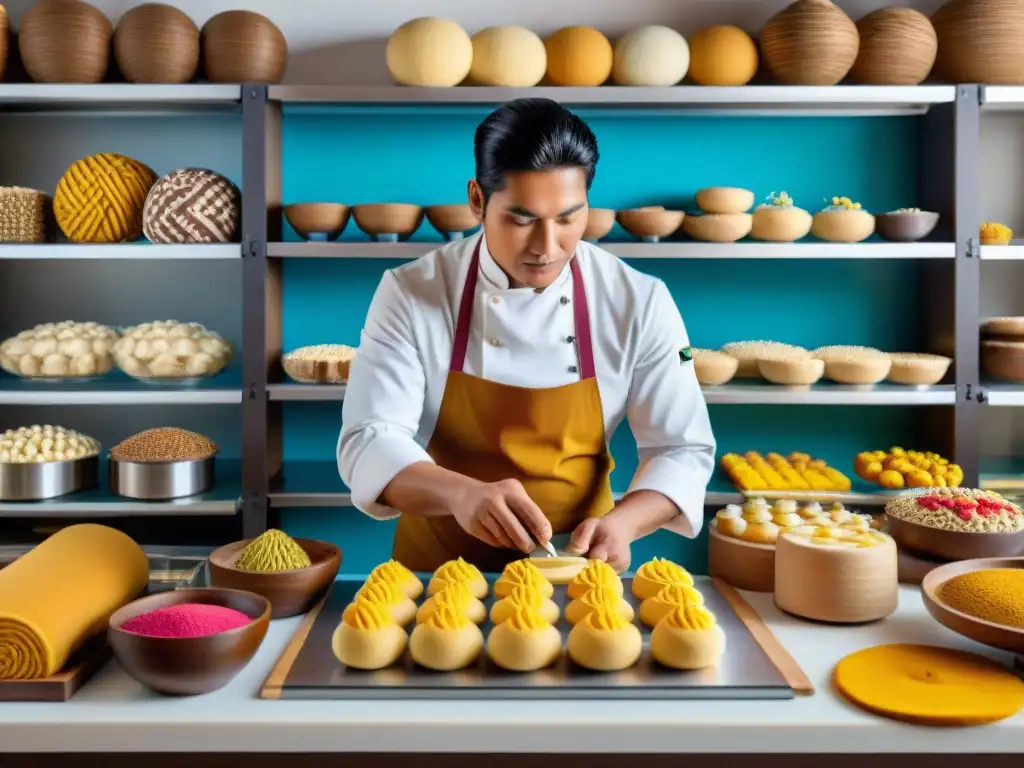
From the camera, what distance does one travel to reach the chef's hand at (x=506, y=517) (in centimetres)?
152

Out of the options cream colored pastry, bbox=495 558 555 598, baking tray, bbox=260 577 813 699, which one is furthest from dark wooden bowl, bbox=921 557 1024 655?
cream colored pastry, bbox=495 558 555 598

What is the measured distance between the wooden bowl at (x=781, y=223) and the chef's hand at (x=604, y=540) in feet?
5.60

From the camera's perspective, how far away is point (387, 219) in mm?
3027

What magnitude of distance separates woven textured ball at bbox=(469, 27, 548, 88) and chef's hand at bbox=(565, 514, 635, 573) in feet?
5.94

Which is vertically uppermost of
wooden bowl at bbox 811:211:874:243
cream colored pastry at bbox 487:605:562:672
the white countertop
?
wooden bowl at bbox 811:211:874:243

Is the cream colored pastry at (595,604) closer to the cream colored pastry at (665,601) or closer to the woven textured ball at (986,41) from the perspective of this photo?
the cream colored pastry at (665,601)

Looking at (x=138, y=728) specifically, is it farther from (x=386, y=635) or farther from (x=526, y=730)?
(x=526, y=730)

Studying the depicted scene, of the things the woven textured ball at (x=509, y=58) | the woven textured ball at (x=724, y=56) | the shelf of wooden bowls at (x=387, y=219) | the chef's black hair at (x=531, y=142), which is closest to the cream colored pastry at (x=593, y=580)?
the chef's black hair at (x=531, y=142)

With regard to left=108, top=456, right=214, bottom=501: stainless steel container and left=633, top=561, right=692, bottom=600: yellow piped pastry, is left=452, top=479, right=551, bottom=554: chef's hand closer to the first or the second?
left=633, top=561, right=692, bottom=600: yellow piped pastry

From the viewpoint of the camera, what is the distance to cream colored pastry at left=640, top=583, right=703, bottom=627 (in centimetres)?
131

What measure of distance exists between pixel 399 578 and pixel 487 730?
1.19ft

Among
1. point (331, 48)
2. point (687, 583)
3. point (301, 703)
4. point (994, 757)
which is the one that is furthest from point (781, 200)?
point (301, 703)

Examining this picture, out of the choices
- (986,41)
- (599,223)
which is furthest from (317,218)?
(986,41)

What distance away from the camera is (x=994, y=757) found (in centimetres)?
111
